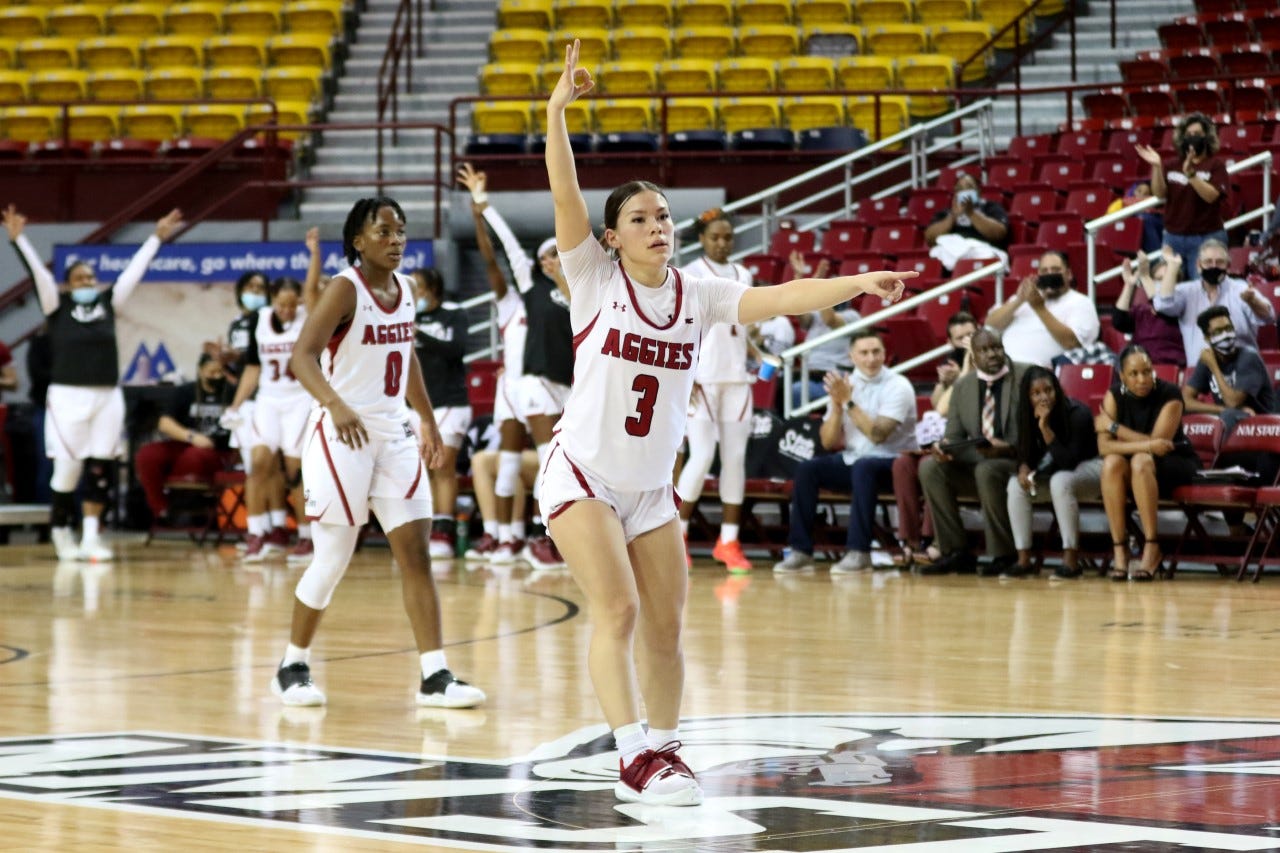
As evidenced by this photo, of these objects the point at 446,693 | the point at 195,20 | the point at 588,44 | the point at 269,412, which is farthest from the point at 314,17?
the point at 446,693

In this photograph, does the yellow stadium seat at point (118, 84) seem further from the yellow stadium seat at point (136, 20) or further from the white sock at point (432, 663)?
the white sock at point (432, 663)

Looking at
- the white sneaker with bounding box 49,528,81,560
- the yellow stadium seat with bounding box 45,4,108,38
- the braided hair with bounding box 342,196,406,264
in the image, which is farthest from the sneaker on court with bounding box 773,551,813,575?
the yellow stadium seat with bounding box 45,4,108,38

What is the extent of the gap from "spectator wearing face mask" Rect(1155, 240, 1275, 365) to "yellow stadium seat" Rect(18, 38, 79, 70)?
15.0 metres

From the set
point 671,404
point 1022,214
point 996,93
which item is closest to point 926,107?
point 996,93

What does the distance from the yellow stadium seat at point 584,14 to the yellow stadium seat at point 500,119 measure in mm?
2193

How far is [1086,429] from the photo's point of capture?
444 inches

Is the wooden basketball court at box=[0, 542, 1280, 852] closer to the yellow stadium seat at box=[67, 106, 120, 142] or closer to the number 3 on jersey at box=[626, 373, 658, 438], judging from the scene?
the number 3 on jersey at box=[626, 373, 658, 438]

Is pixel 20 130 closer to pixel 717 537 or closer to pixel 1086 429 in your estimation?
pixel 717 537

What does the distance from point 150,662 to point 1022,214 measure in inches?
361

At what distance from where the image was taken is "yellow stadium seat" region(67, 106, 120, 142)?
21047 mm

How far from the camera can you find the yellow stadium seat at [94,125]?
21.0 m

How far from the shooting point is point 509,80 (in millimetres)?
20562

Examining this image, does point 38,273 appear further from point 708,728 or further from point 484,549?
point 708,728

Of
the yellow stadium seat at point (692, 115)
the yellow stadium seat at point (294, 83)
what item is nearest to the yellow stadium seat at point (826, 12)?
the yellow stadium seat at point (692, 115)
